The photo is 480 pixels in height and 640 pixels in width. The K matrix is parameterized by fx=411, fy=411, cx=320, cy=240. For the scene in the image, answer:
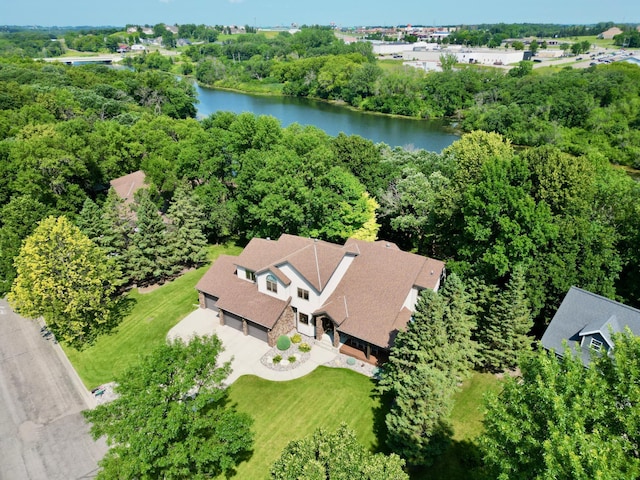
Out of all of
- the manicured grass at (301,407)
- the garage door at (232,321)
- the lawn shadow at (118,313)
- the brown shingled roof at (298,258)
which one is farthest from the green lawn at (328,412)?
the lawn shadow at (118,313)

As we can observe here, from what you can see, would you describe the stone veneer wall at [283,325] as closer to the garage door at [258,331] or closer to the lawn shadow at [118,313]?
the garage door at [258,331]

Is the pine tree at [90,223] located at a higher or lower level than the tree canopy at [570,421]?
lower

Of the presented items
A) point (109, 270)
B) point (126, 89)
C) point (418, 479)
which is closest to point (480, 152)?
point (418, 479)

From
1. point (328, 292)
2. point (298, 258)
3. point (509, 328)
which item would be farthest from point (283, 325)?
point (509, 328)

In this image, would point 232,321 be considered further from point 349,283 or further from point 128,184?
point 128,184

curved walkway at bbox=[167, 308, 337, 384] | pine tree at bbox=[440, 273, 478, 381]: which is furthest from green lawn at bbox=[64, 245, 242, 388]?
pine tree at bbox=[440, 273, 478, 381]

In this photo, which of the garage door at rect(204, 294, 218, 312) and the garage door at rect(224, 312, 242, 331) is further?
the garage door at rect(204, 294, 218, 312)

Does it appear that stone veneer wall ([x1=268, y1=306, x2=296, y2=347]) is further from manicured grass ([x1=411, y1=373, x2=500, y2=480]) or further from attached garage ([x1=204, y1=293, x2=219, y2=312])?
manicured grass ([x1=411, y1=373, x2=500, y2=480])
